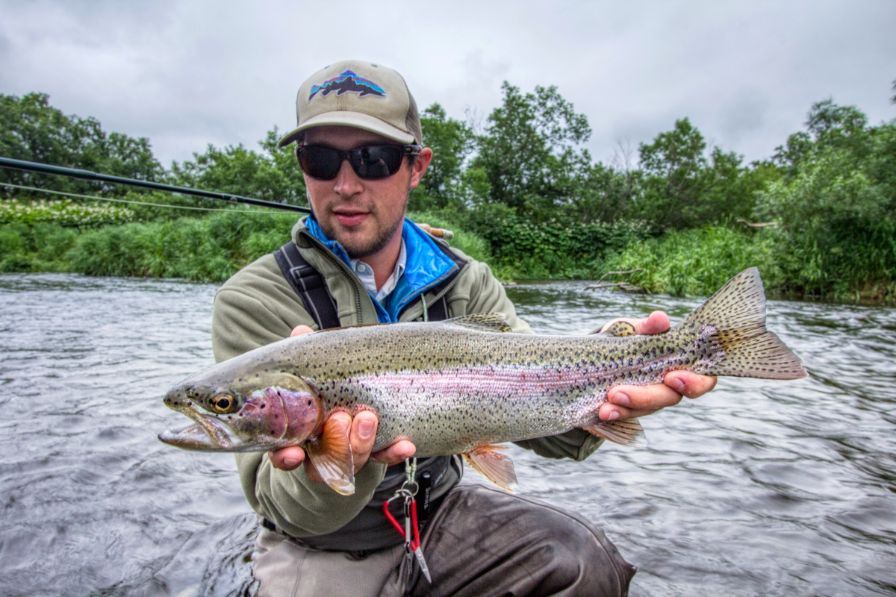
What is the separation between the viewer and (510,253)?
3281 cm

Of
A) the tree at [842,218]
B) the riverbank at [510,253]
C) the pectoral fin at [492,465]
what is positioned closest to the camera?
the pectoral fin at [492,465]

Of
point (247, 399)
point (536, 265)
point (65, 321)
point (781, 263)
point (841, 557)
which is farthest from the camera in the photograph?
point (536, 265)

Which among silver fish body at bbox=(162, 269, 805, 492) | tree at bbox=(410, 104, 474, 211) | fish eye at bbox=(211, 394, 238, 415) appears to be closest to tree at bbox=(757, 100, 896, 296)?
silver fish body at bbox=(162, 269, 805, 492)

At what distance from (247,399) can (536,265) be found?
3080 centimetres

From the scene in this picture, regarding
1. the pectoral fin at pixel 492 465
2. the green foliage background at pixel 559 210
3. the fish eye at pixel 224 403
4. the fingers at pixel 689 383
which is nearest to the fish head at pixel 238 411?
the fish eye at pixel 224 403

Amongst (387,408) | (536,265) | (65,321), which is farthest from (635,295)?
(387,408)

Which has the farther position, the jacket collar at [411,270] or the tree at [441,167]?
the tree at [441,167]

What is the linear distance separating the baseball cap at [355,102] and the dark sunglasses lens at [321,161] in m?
0.10

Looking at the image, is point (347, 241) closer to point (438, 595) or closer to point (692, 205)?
Result: point (438, 595)

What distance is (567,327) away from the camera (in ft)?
37.3

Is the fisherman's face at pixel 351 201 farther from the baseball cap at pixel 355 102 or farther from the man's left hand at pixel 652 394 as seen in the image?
the man's left hand at pixel 652 394

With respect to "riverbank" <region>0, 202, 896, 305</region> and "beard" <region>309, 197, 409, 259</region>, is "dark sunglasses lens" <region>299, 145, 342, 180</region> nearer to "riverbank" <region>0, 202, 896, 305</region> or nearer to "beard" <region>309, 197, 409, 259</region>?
"beard" <region>309, 197, 409, 259</region>

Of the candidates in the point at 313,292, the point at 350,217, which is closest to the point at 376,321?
the point at 313,292

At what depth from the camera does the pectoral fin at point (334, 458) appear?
1906mm
